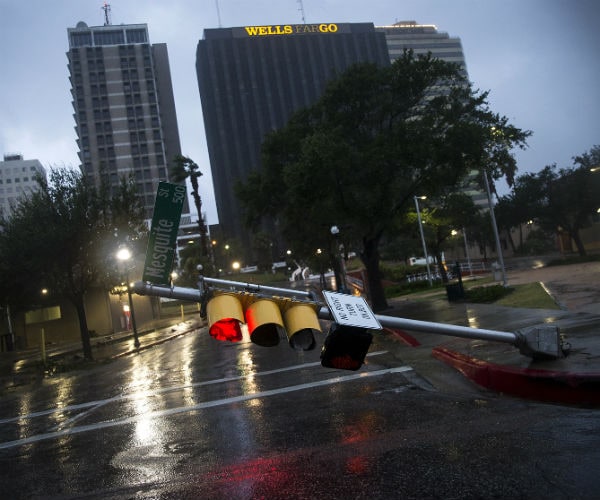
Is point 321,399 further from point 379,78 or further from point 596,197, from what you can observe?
point 596,197

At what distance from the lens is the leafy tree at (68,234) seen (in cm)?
1909

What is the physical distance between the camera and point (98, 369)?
54.1ft

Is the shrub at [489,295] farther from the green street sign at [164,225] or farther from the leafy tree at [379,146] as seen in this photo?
the green street sign at [164,225]

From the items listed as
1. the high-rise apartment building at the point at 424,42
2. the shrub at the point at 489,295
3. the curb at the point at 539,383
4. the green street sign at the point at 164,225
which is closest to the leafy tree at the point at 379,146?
the shrub at the point at 489,295

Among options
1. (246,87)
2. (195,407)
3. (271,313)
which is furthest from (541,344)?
(246,87)

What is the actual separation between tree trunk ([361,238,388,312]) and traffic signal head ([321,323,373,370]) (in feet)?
62.6

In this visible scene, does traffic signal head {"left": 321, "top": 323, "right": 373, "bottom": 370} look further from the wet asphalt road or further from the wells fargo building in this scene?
the wells fargo building

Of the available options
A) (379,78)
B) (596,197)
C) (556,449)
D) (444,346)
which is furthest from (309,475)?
(596,197)

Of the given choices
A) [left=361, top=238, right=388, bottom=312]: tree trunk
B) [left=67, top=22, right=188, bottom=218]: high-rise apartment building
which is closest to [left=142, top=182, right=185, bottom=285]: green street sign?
[left=361, top=238, right=388, bottom=312]: tree trunk

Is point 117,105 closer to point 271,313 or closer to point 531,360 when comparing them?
point 531,360

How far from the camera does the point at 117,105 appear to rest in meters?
108

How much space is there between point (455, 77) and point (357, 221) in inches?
326

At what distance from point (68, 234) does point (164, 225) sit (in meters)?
16.8

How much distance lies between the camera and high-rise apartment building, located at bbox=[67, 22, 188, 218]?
4200 inches
